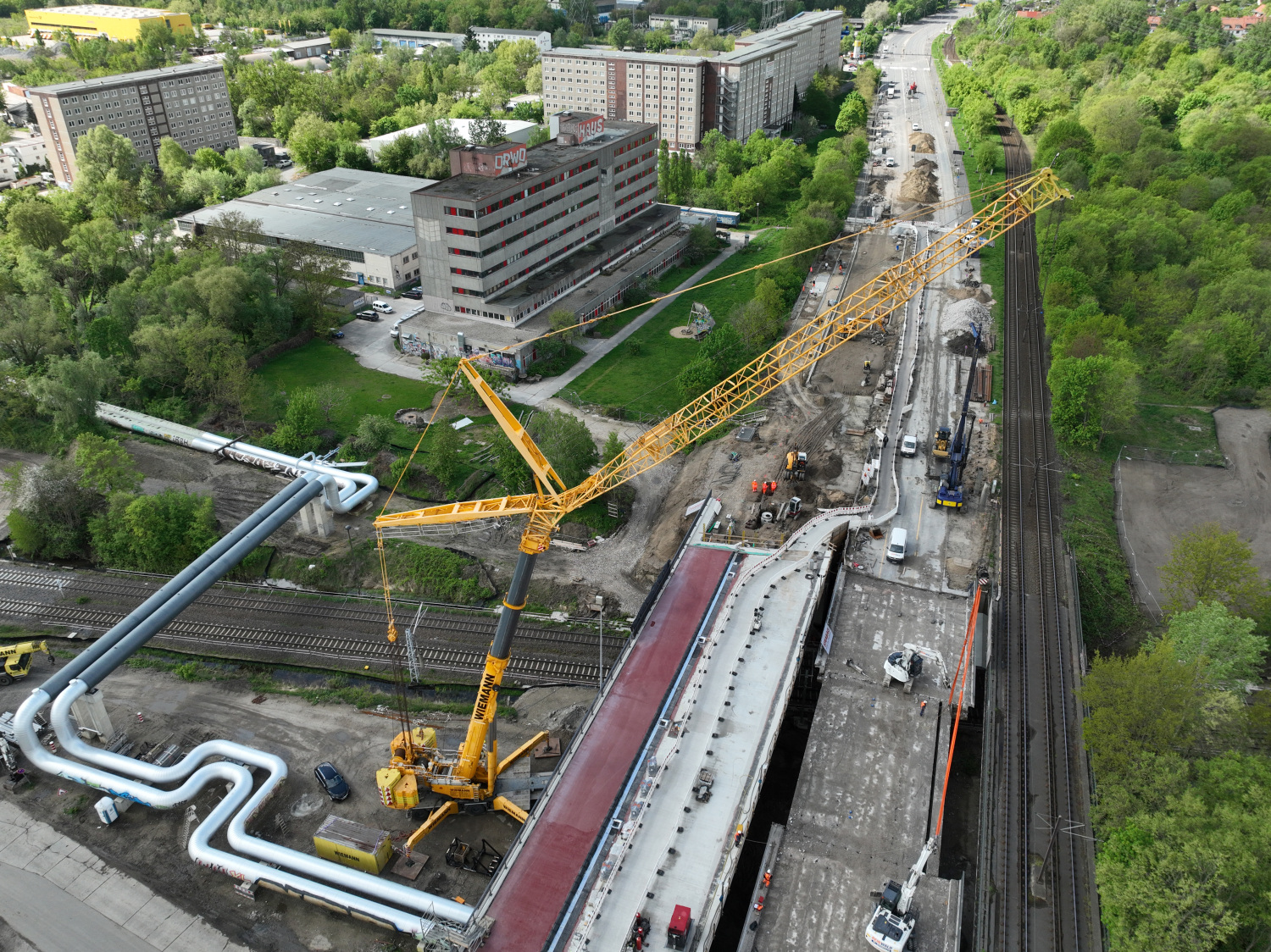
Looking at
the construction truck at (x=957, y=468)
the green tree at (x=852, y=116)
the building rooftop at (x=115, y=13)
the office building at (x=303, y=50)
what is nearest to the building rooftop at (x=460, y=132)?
the green tree at (x=852, y=116)

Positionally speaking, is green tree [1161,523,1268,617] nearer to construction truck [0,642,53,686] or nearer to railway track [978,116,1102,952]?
railway track [978,116,1102,952]

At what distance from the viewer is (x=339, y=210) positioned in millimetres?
107062

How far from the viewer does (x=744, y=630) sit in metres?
45.6

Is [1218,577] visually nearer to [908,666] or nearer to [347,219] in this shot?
[908,666]

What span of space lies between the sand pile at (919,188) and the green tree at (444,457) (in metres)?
86.6

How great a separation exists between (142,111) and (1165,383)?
465 feet

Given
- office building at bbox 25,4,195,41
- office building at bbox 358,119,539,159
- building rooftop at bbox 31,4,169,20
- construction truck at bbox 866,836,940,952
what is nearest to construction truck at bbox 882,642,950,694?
construction truck at bbox 866,836,940,952

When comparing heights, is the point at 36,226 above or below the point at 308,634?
above

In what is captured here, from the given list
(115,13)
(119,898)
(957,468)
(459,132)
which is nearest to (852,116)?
(459,132)

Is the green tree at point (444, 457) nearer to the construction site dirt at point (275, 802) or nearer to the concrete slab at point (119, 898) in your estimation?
the construction site dirt at point (275, 802)

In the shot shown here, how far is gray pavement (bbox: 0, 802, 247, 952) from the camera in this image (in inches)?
1374

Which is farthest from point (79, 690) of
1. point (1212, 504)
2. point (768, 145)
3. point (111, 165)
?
point (768, 145)

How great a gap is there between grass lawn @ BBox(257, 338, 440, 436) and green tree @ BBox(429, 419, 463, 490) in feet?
38.6

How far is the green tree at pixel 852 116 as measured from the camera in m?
149
